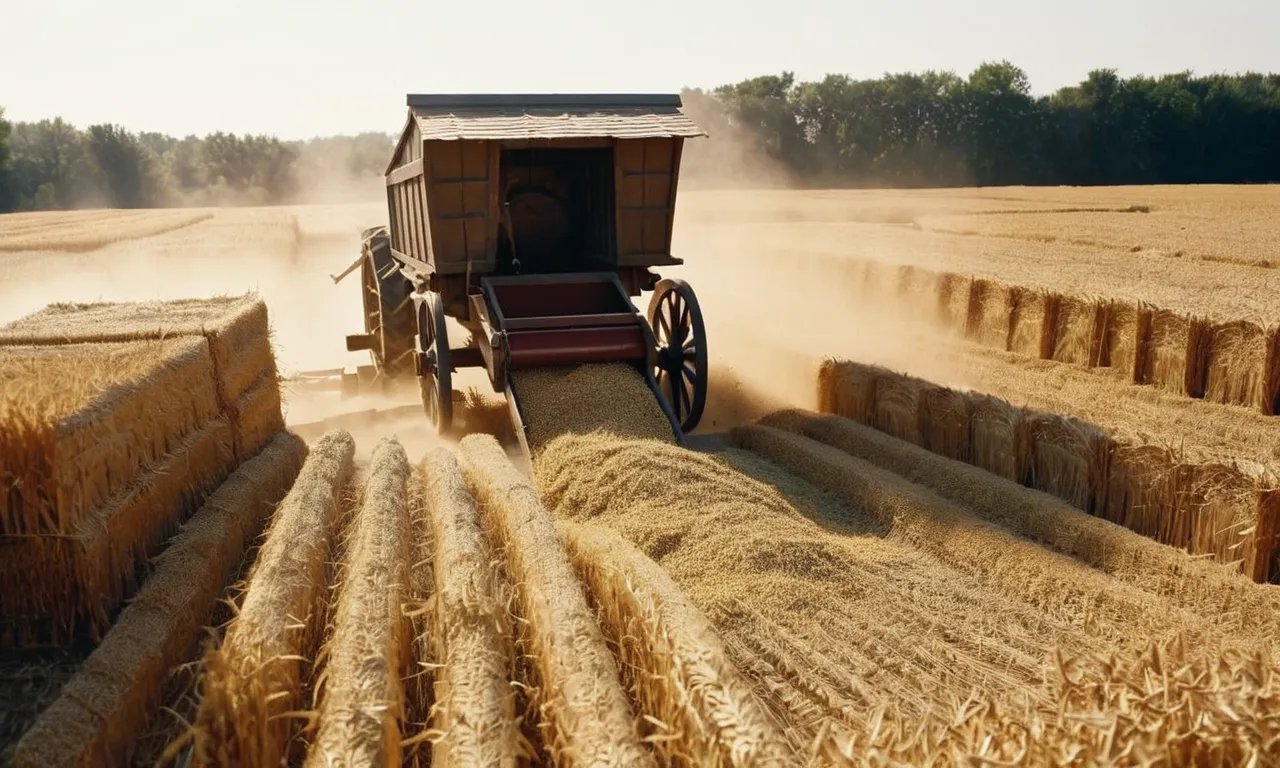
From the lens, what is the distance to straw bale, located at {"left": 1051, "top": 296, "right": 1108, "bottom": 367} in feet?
31.1

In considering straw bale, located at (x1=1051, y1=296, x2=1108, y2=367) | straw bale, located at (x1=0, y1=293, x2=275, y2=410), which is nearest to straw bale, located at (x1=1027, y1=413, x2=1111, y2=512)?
straw bale, located at (x1=1051, y1=296, x2=1108, y2=367)

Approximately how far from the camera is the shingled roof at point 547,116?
8.34 metres

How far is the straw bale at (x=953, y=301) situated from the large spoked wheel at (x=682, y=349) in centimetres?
416

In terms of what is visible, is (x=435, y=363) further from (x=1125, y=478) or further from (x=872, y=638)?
(x=1125, y=478)

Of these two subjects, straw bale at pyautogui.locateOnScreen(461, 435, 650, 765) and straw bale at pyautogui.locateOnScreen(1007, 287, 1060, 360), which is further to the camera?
straw bale at pyautogui.locateOnScreen(1007, 287, 1060, 360)

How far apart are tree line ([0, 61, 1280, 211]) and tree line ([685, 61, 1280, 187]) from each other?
71 mm

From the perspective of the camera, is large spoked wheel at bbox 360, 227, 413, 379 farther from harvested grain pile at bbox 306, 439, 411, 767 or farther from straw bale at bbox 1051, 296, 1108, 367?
straw bale at bbox 1051, 296, 1108, 367

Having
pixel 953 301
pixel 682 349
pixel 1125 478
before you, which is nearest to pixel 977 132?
pixel 953 301

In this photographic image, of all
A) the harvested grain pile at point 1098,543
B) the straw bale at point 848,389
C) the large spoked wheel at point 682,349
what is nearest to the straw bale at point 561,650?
the harvested grain pile at point 1098,543

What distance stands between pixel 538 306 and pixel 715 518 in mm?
3859

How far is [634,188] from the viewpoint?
9117mm

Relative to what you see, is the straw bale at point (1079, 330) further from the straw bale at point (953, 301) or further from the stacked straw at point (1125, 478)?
the stacked straw at point (1125, 478)

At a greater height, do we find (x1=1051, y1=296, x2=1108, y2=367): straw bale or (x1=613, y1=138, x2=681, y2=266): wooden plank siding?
(x1=613, y1=138, x2=681, y2=266): wooden plank siding

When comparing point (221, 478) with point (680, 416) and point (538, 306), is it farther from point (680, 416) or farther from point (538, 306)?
point (680, 416)
